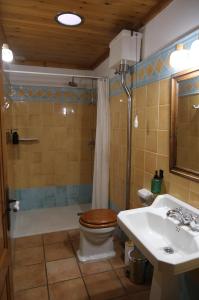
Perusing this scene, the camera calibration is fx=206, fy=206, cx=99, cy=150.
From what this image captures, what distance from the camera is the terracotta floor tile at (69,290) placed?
170cm

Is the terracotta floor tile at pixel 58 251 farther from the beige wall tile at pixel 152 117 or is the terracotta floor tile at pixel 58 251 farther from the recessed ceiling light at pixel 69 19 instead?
the recessed ceiling light at pixel 69 19

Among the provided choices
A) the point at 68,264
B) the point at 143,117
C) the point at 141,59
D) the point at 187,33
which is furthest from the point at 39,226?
the point at 187,33

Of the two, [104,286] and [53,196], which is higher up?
[53,196]

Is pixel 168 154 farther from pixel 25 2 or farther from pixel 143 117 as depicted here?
pixel 25 2

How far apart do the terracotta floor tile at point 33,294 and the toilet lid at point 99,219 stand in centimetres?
65

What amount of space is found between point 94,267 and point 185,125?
161 cm

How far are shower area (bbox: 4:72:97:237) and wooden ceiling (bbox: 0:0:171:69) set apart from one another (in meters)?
0.47

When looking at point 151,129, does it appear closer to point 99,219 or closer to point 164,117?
point 164,117

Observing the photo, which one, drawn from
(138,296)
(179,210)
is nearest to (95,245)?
(138,296)

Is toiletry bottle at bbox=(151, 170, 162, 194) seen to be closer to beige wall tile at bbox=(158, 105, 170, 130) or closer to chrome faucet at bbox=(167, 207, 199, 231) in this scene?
chrome faucet at bbox=(167, 207, 199, 231)

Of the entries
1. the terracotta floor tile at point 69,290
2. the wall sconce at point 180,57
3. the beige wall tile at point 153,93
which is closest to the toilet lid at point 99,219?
the terracotta floor tile at point 69,290

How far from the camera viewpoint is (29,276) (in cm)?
193

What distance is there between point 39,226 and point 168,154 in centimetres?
211

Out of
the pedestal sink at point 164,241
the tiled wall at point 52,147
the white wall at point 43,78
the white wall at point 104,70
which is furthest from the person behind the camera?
the tiled wall at point 52,147
